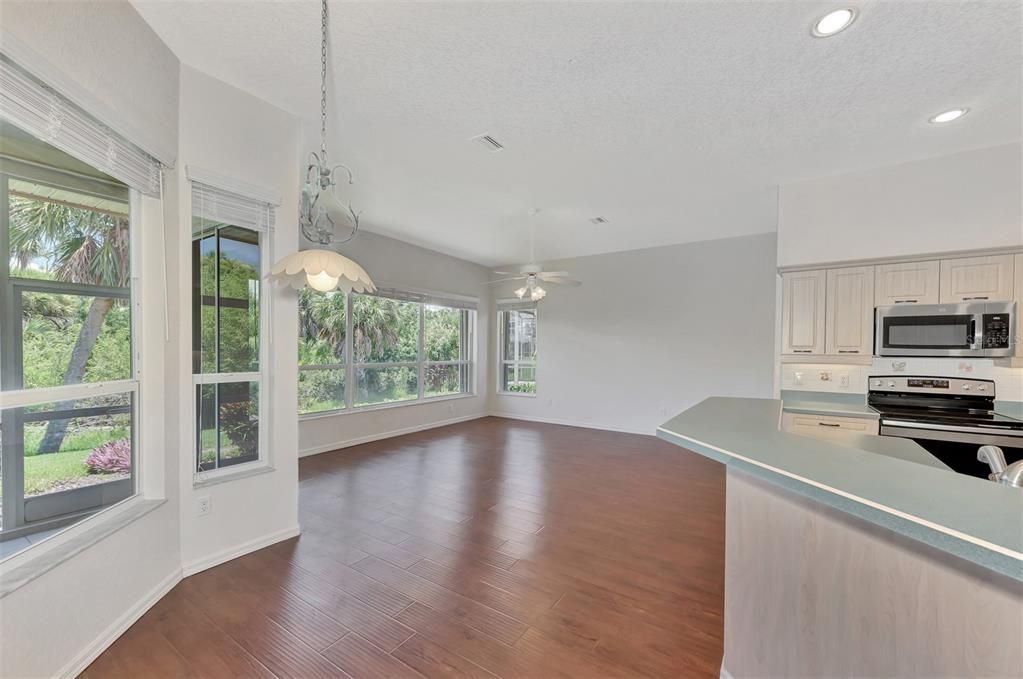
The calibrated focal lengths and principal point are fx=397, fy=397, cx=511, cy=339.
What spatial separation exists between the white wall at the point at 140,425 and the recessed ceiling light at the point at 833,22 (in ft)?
10.5

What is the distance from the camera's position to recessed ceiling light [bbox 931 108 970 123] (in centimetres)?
254

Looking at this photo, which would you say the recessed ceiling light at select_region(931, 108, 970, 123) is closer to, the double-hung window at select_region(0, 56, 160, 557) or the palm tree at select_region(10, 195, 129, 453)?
the double-hung window at select_region(0, 56, 160, 557)

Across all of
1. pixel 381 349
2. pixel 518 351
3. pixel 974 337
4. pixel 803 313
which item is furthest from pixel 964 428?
pixel 381 349

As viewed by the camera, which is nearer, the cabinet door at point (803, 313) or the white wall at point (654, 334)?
the cabinet door at point (803, 313)

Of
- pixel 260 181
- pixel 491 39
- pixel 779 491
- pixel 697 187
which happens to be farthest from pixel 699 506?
pixel 260 181

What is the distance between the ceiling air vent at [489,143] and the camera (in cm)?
297

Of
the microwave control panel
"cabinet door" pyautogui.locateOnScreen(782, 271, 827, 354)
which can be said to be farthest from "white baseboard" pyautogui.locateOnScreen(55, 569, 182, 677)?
the microwave control panel

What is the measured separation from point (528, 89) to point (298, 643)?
3155 millimetres

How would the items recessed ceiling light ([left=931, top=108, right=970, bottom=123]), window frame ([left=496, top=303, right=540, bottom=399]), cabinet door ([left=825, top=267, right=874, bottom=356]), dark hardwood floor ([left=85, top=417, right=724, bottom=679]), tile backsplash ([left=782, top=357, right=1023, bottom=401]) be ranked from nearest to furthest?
dark hardwood floor ([left=85, top=417, right=724, bottom=679]), recessed ceiling light ([left=931, top=108, right=970, bottom=123]), tile backsplash ([left=782, top=357, right=1023, bottom=401]), cabinet door ([left=825, top=267, right=874, bottom=356]), window frame ([left=496, top=303, right=540, bottom=399])

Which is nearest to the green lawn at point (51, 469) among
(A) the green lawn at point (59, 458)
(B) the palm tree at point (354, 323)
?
(A) the green lawn at point (59, 458)

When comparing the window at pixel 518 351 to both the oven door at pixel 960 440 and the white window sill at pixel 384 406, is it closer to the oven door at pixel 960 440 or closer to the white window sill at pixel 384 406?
the white window sill at pixel 384 406

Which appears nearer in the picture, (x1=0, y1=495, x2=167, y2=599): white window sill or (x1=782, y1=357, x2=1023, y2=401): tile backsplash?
(x1=0, y1=495, x2=167, y2=599): white window sill

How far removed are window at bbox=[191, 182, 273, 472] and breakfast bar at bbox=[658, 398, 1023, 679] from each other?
254 cm

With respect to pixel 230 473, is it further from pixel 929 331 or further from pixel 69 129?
pixel 929 331
